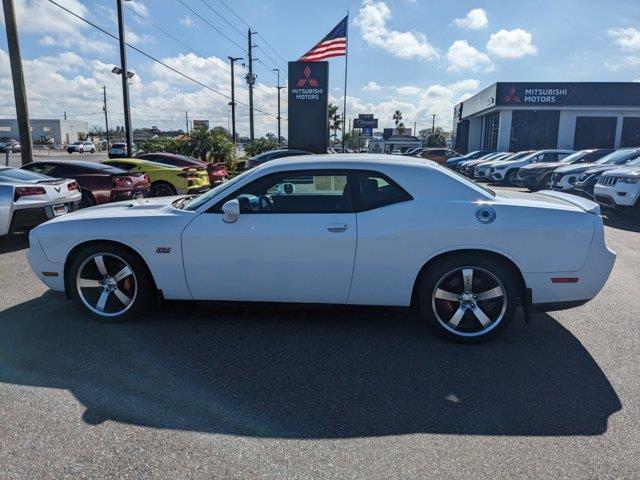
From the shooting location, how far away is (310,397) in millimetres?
3357

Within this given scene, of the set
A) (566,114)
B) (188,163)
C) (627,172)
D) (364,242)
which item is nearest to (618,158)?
(627,172)

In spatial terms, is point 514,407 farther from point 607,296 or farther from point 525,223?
point 607,296

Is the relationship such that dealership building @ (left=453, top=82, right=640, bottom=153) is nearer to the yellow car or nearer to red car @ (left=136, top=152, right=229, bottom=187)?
red car @ (left=136, top=152, right=229, bottom=187)

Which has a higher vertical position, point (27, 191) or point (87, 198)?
point (27, 191)

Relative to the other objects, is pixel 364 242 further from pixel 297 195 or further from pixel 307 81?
Answer: pixel 307 81

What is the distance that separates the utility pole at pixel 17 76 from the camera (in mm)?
13703

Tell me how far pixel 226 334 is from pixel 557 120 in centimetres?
3872

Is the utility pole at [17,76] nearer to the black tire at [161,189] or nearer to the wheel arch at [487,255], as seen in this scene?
the black tire at [161,189]

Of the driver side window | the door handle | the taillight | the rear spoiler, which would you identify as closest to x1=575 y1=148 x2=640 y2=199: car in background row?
the rear spoiler

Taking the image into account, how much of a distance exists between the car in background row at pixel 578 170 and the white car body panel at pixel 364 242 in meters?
10.3

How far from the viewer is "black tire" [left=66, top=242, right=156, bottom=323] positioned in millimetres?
4453

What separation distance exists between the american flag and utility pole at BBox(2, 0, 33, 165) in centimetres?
1099

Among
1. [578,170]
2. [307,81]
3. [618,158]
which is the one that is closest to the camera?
[618,158]

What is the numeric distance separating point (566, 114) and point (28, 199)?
37854mm
